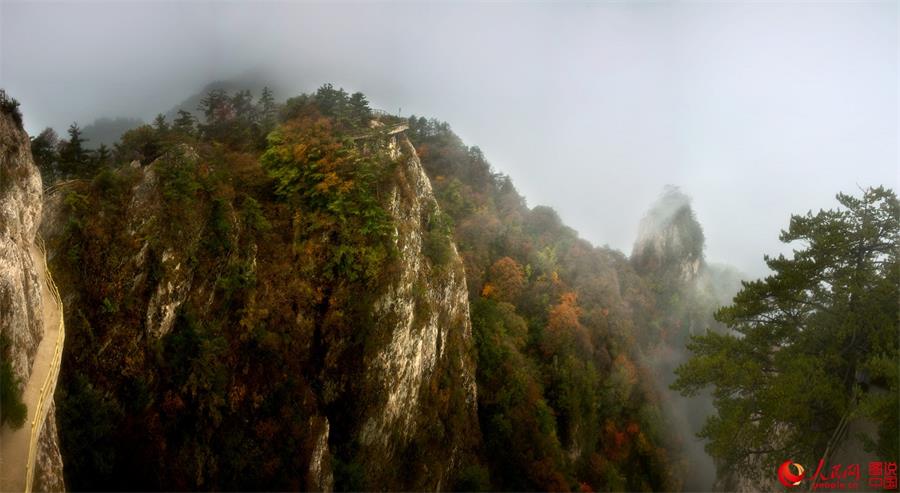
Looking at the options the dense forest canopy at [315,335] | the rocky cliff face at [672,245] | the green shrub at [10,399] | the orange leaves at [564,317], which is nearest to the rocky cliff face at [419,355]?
the dense forest canopy at [315,335]

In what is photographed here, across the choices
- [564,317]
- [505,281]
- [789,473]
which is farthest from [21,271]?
[564,317]

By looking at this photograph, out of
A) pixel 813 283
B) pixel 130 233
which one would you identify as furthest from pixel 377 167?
pixel 813 283

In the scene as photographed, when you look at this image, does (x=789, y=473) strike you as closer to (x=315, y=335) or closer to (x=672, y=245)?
(x=315, y=335)

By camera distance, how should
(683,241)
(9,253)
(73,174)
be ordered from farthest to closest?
1. (683,241)
2. (73,174)
3. (9,253)

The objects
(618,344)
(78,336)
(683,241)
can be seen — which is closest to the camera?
(78,336)

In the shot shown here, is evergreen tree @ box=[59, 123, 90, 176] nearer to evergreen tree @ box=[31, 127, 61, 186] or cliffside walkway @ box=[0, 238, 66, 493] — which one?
evergreen tree @ box=[31, 127, 61, 186]

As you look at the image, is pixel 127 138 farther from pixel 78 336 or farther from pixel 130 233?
pixel 78 336

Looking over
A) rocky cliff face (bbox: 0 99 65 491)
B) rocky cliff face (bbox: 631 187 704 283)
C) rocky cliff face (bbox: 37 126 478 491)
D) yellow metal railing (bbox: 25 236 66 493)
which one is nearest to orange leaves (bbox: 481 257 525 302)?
rocky cliff face (bbox: 37 126 478 491)

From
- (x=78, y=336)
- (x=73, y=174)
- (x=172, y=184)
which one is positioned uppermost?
(x=73, y=174)
